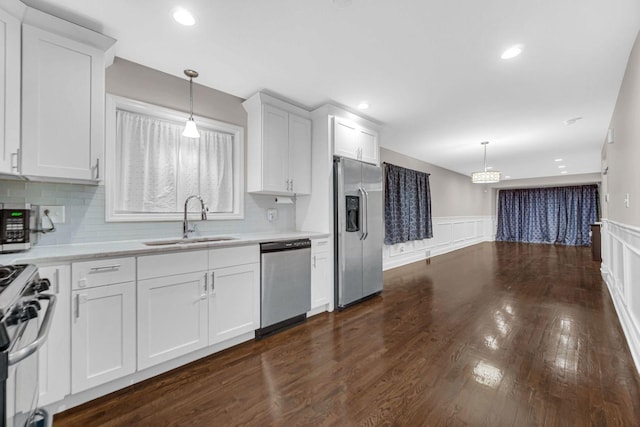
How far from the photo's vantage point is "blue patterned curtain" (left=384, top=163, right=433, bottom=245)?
5254mm

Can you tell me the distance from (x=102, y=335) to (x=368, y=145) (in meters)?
3.36

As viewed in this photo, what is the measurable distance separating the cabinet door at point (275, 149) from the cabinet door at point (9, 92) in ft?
5.80

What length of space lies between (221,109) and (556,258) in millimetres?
8123

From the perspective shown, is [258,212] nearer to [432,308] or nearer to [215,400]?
[215,400]

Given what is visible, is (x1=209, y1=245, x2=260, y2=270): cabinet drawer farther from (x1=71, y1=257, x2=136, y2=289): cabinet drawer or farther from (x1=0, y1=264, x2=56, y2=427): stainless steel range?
(x1=0, y1=264, x2=56, y2=427): stainless steel range

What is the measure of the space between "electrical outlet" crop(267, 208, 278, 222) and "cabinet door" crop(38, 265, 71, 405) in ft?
6.29

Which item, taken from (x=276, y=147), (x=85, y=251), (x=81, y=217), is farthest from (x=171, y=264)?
(x=276, y=147)

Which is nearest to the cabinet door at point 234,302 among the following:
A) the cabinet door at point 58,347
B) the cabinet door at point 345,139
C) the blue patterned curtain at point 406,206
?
the cabinet door at point 58,347

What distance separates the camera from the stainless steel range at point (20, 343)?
2.38ft

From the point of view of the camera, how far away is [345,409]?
1589mm

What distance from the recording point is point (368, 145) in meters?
3.75

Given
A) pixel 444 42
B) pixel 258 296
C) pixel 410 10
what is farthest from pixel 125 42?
pixel 444 42

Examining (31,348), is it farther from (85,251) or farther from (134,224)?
(134,224)

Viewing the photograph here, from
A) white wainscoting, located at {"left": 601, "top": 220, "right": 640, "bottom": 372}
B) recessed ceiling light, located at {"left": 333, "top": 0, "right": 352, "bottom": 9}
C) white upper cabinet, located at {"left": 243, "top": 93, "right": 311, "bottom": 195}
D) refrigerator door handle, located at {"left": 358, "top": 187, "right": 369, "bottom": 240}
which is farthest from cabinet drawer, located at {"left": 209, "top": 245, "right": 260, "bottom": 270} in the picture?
white wainscoting, located at {"left": 601, "top": 220, "right": 640, "bottom": 372}
